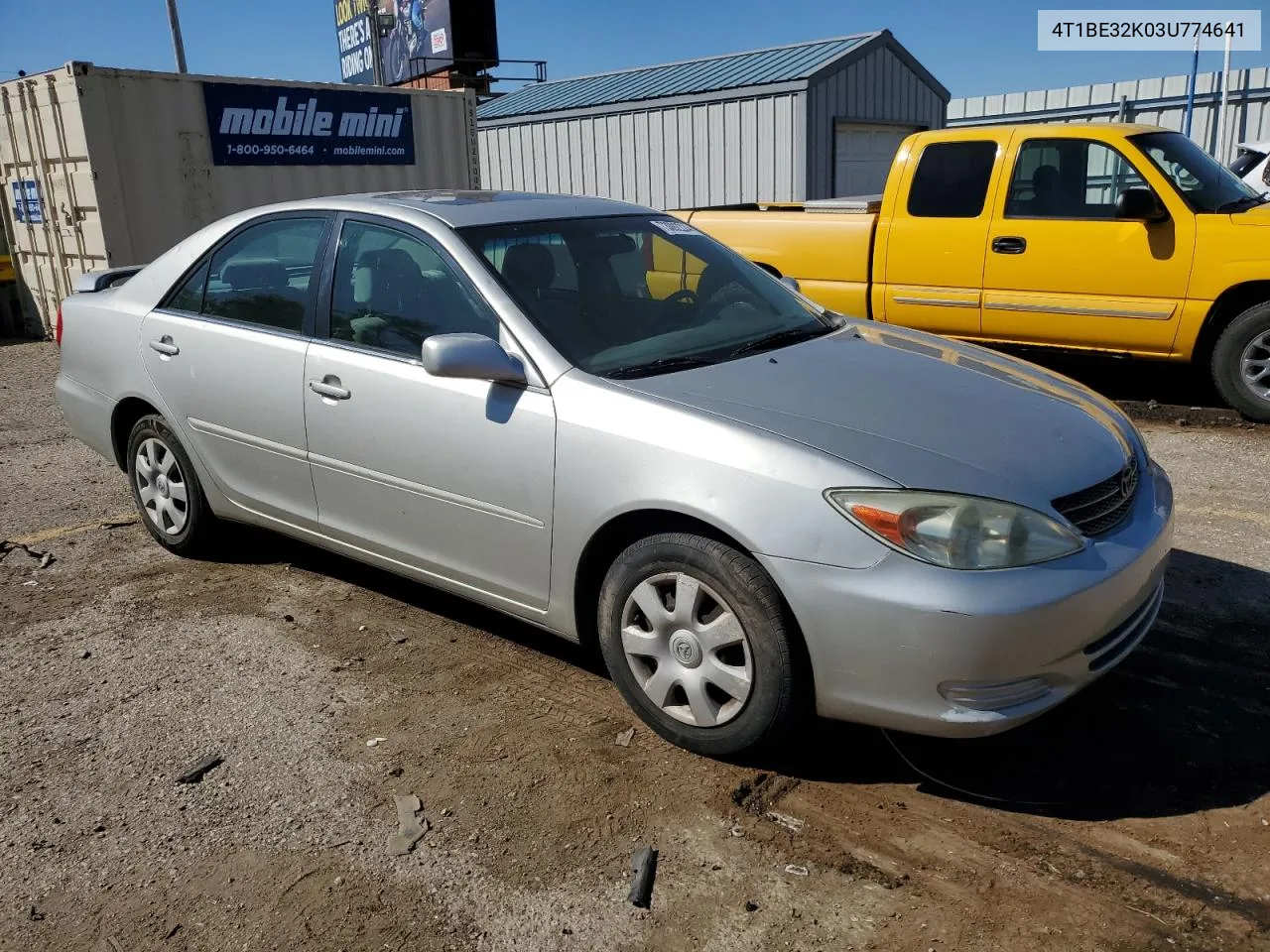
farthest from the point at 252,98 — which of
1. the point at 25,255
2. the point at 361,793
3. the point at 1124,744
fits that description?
the point at 1124,744

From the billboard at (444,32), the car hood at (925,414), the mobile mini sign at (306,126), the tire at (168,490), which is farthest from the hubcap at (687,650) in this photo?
the billboard at (444,32)

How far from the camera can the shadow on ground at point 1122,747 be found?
2959 mm

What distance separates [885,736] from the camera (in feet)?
10.8

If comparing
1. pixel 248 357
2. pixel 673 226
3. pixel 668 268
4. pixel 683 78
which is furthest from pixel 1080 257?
pixel 683 78

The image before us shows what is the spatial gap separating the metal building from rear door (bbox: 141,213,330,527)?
12.2 meters

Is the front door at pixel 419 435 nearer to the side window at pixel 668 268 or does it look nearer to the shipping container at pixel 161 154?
the side window at pixel 668 268

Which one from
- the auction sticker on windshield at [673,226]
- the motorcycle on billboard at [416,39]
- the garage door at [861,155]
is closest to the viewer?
the auction sticker on windshield at [673,226]

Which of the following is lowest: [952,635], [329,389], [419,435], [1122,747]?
[1122,747]

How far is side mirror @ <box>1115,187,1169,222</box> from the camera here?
6.78 m

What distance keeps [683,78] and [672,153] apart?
1599 millimetres

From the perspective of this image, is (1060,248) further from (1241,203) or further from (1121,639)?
(1121,639)

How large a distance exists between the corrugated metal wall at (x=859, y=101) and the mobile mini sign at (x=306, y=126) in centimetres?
606

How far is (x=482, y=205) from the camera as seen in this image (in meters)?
4.05

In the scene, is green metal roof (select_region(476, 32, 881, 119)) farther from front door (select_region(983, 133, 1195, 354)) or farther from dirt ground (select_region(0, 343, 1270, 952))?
dirt ground (select_region(0, 343, 1270, 952))
